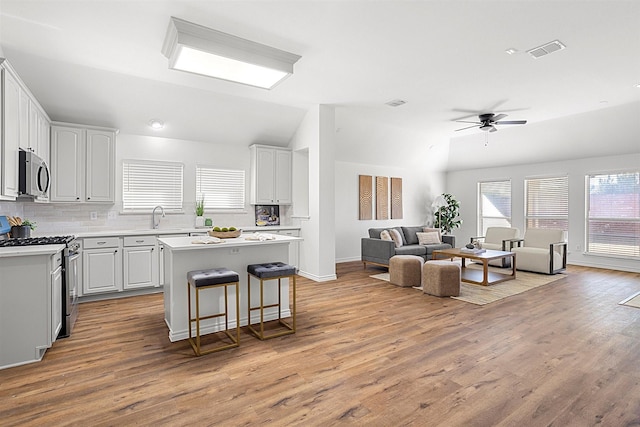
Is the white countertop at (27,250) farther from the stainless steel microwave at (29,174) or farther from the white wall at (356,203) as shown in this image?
the white wall at (356,203)

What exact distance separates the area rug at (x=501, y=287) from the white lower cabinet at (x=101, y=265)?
4.22 meters

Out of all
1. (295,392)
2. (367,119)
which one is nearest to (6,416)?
(295,392)

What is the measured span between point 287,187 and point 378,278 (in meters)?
2.50

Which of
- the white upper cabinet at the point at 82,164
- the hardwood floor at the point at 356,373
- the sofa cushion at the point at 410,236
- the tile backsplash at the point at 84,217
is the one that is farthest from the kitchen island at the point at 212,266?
the sofa cushion at the point at 410,236

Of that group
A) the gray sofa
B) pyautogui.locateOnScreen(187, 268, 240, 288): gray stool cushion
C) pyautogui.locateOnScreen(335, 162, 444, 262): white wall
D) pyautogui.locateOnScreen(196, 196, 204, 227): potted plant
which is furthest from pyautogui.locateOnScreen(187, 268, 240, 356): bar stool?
pyautogui.locateOnScreen(335, 162, 444, 262): white wall

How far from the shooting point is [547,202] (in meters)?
8.06

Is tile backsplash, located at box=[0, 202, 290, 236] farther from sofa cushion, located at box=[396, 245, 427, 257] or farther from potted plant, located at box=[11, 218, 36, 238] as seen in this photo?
sofa cushion, located at box=[396, 245, 427, 257]

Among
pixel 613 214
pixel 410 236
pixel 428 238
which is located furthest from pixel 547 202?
pixel 410 236

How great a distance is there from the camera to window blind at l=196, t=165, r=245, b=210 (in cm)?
620

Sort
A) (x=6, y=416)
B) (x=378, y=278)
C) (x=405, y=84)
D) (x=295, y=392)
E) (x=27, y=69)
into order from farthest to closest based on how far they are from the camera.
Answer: (x=378, y=278)
(x=405, y=84)
(x=27, y=69)
(x=295, y=392)
(x=6, y=416)

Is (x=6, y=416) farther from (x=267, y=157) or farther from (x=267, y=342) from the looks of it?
(x=267, y=157)

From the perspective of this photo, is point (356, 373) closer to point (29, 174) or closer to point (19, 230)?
point (29, 174)

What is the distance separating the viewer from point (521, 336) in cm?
342

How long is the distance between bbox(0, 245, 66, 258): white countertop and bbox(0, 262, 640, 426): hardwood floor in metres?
0.93
